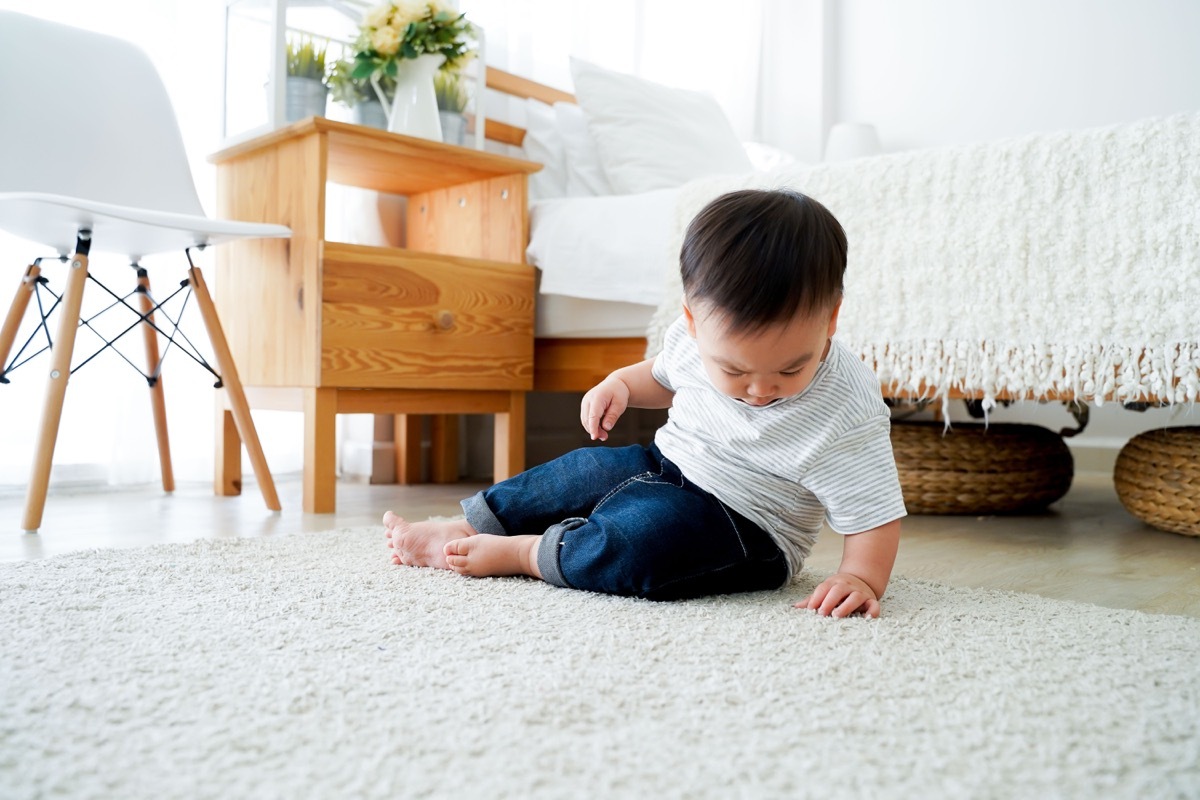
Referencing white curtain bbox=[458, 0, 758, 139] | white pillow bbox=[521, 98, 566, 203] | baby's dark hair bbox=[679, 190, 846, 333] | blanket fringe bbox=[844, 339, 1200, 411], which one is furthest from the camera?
white curtain bbox=[458, 0, 758, 139]

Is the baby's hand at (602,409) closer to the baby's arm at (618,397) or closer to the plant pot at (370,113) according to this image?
the baby's arm at (618,397)

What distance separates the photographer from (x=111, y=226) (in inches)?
50.8

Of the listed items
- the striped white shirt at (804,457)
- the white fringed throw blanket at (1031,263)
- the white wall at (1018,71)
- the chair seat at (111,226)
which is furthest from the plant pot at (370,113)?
the white wall at (1018,71)

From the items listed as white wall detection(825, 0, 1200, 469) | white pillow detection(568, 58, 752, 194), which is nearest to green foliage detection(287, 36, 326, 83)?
white pillow detection(568, 58, 752, 194)

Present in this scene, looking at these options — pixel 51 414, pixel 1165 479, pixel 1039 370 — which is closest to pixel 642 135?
pixel 1039 370

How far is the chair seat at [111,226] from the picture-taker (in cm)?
119

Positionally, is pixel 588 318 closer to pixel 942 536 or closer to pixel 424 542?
pixel 942 536

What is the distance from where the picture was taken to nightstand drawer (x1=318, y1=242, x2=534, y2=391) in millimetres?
1466

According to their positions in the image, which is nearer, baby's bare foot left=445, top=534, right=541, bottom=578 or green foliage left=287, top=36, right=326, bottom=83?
baby's bare foot left=445, top=534, right=541, bottom=578

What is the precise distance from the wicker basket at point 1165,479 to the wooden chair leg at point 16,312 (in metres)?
1.60

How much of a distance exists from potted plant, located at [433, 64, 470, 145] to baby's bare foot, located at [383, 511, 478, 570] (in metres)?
0.98

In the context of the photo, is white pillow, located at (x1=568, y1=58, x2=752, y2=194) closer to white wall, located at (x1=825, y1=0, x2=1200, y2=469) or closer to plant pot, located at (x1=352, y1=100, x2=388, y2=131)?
plant pot, located at (x1=352, y1=100, x2=388, y2=131)

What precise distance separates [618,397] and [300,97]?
96 cm

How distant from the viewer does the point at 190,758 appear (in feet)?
1.57
